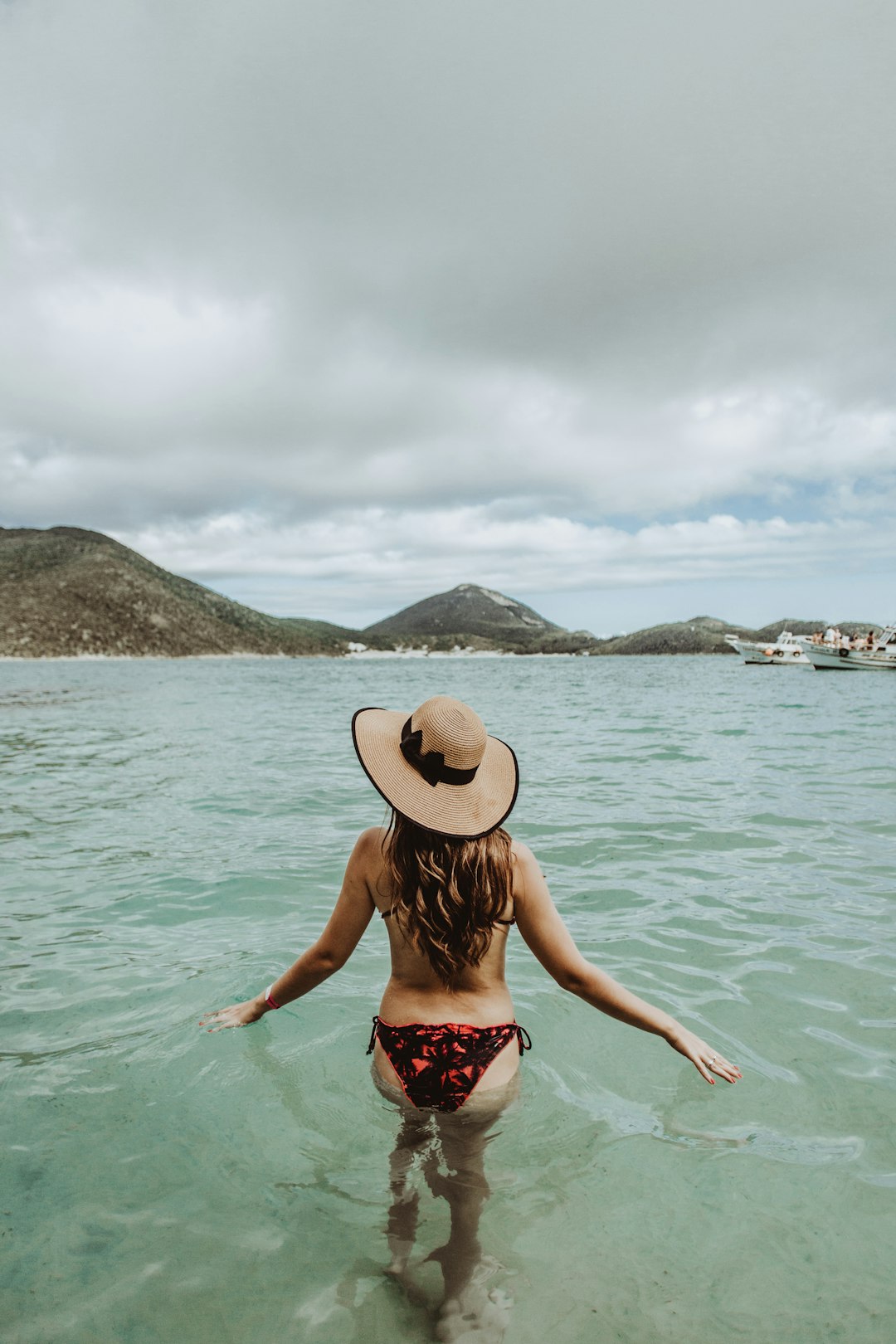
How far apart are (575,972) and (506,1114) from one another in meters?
0.81

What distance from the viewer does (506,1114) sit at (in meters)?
3.10

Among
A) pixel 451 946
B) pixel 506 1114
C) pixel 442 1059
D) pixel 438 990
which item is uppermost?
Result: pixel 451 946

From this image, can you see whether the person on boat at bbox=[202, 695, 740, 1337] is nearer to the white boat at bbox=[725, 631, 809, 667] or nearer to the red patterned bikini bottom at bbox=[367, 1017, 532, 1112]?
the red patterned bikini bottom at bbox=[367, 1017, 532, 1112]

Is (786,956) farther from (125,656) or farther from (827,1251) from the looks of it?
(125,656)

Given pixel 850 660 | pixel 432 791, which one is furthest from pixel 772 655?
pixel 432 791

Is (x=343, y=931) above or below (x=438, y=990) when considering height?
above

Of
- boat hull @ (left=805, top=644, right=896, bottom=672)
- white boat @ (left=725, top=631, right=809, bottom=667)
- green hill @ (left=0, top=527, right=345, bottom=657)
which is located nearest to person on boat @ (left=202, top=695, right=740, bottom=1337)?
boat hull @ (left=805, top=644, right=896, bottom=672)

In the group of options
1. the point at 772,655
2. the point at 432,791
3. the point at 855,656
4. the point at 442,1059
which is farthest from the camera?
the point at 772,655

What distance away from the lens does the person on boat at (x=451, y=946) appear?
2.57 metres

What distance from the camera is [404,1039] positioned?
2.88 m

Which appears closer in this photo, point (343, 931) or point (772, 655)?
point (343, 931)

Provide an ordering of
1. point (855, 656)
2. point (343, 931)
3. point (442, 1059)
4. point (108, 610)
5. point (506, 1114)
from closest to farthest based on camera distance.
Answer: point (442, 1059), point (343, 931), point (506, 1114), point (855, 656), point (108, 610)

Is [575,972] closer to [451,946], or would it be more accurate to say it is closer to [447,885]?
[451,946]

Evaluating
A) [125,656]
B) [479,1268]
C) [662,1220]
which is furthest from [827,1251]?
[125,656]
